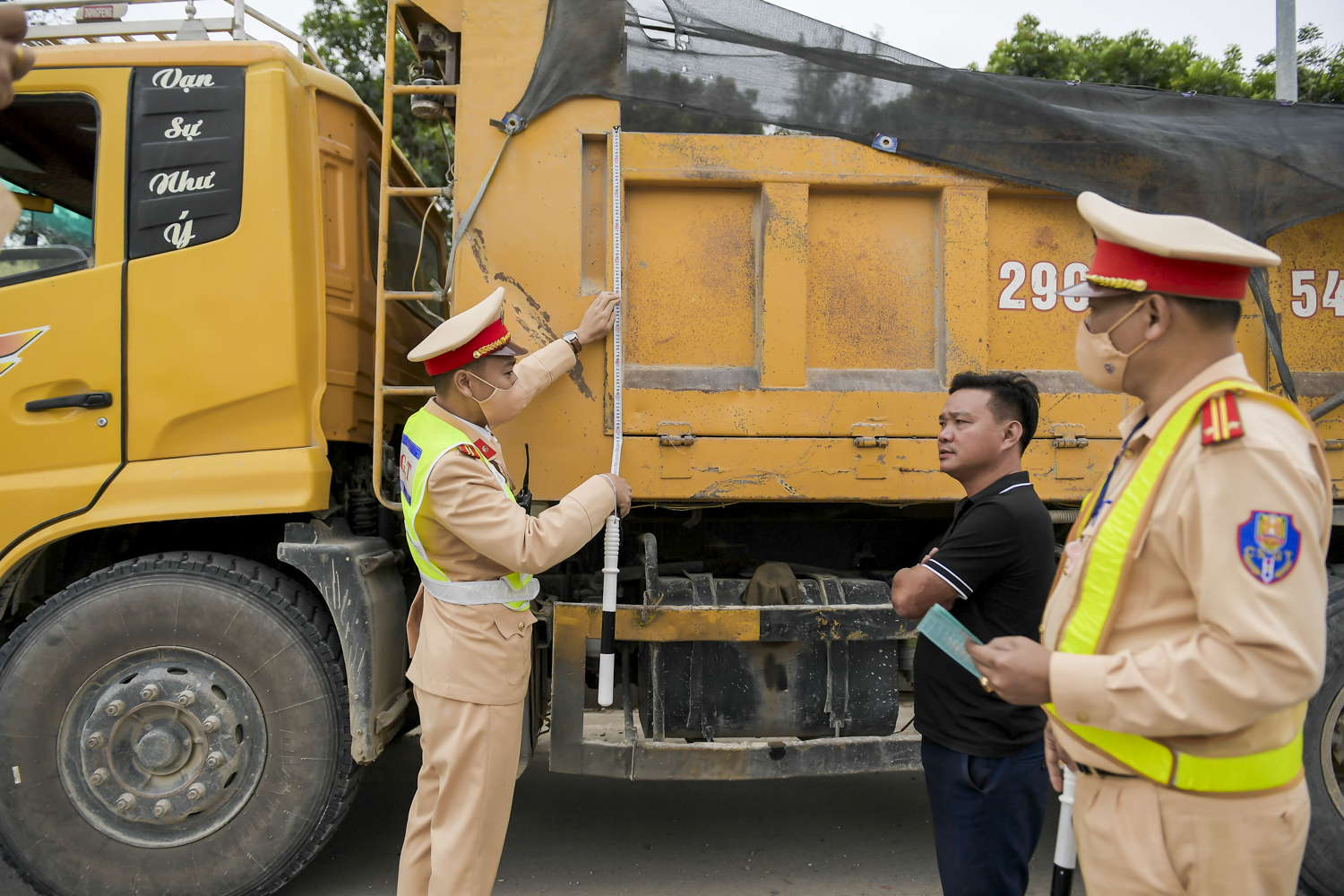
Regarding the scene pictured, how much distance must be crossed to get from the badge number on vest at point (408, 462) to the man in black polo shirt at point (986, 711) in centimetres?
132

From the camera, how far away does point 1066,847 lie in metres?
1.65

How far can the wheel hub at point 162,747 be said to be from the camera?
2.65 m

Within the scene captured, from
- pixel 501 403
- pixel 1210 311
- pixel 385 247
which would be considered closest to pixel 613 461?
pixel 501 403

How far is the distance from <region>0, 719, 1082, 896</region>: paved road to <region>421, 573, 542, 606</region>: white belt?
1.04 m

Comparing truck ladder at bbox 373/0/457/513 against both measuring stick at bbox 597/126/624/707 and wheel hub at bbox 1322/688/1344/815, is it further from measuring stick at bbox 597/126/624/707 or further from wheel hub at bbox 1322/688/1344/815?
wheel hub at bbox 1322/688/1344/815

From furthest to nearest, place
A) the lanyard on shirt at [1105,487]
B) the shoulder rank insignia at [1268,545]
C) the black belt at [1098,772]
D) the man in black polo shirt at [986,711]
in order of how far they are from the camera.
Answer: the man in black polo shirt at [986,711], the lanyard on shirt at [1105,487], the black belt at [1098,772], the shoulder rank insignia at [1268,545]

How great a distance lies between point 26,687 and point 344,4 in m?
7.71

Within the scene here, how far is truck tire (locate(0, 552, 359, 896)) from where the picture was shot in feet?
8.69

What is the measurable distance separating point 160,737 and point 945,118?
323 centimetres

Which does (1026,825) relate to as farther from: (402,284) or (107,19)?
(107,19)

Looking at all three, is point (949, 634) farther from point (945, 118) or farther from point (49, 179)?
point (49, 179)

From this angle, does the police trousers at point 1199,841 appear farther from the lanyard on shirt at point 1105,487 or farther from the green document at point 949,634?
the lanyard on shirt at point 1105,487

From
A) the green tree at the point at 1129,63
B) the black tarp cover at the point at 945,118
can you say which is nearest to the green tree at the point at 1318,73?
the green tree at the point at 1129,63

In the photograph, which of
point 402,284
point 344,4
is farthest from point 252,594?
point 344,4
